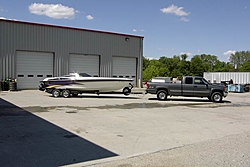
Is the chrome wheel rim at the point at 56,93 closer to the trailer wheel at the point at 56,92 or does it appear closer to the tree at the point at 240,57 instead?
the trailer wheel at the point at 56,92

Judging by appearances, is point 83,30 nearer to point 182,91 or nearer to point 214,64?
point 182,91

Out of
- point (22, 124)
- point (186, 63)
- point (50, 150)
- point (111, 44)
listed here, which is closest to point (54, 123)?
point (22, 124)

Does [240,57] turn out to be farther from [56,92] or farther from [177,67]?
[56,92]

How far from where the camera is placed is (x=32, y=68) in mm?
27500

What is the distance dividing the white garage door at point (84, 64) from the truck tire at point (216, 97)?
1491cm

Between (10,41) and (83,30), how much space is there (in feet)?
25.2

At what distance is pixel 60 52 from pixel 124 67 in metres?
8.35

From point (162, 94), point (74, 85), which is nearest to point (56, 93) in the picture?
point (74, 85)

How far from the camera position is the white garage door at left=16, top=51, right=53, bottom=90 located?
88.0 feet

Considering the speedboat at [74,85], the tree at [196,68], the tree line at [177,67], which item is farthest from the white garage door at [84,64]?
the tree at [196,68]

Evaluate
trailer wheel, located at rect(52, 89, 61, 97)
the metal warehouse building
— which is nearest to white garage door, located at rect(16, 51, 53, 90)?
the metal warehouse building

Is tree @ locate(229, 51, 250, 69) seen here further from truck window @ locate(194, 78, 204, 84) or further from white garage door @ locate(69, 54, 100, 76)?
truck window @ locate(194, 78, 204, 84)

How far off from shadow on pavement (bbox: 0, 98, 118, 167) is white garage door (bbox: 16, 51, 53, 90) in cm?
1862

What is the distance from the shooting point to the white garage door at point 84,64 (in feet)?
98.4
